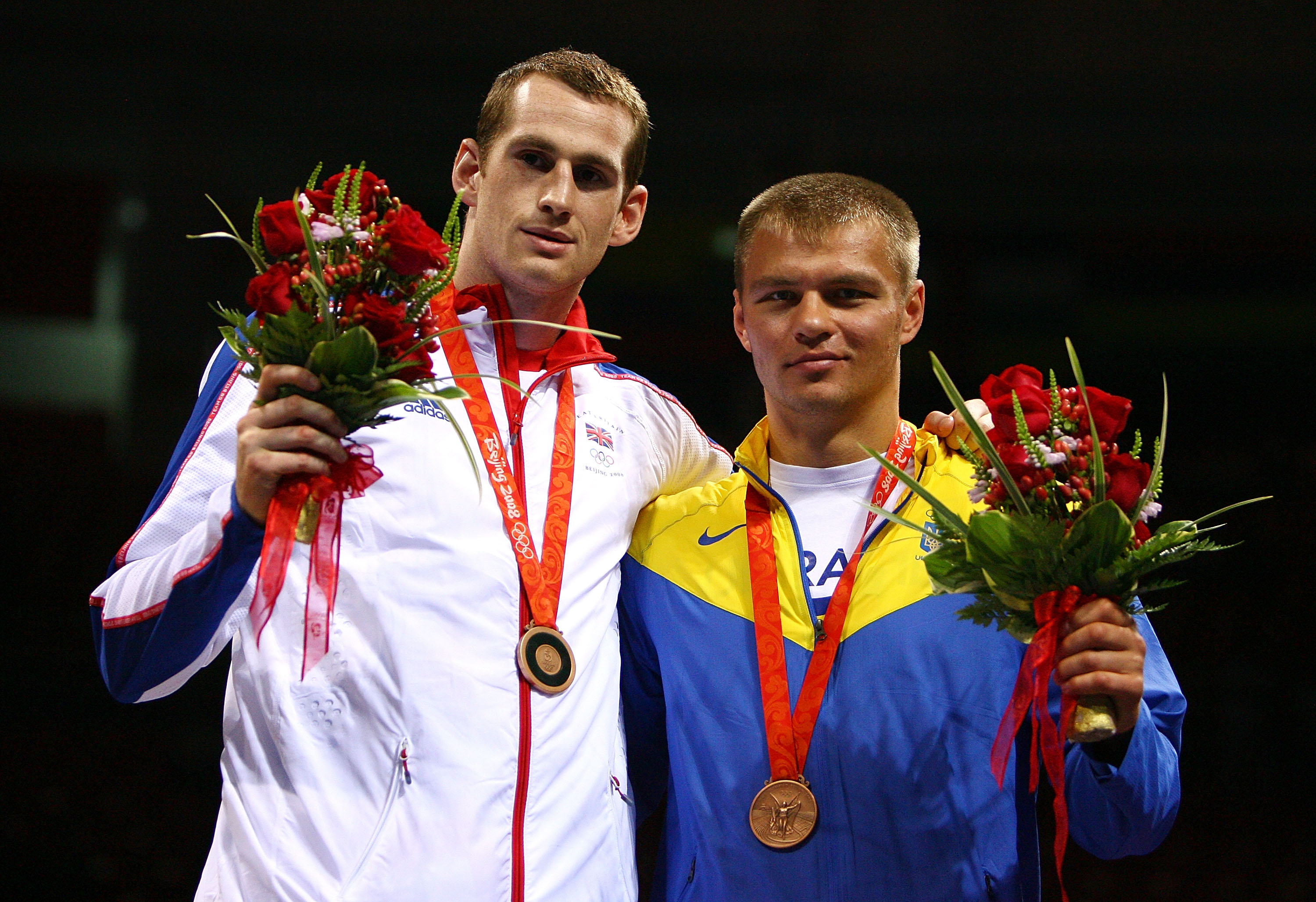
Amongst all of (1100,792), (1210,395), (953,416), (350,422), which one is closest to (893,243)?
(953,416)

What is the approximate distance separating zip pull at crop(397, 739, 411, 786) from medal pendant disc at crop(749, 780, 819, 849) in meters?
0.61

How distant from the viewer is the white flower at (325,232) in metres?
1.50

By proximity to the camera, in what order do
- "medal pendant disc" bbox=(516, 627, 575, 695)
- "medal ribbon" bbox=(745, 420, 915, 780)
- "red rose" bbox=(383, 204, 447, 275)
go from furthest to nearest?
1. "medal ribbon" bbox=(745, 420, 915, 780)
2. "medal pendant disc" bbox=(516, 627, 575, 695)
3. "red rose" bbox=(383, 204, 447, 275)

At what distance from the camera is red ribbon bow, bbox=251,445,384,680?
4.82 ft

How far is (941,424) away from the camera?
226 cm

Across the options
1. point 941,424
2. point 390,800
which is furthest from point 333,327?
point 941,424

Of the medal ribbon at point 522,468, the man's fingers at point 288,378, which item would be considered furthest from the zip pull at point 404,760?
the man's fingers at point 288,378

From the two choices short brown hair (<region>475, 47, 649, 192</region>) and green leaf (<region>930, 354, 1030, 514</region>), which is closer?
green leaf (<region>930, 354, 1030, 514</region>)

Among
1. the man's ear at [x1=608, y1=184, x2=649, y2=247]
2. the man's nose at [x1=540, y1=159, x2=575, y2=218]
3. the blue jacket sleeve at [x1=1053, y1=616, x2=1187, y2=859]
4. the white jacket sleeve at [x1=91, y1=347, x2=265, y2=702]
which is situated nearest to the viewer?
the white jacket sleeve at [x1=91, y1=347, x2=265, y2=702]

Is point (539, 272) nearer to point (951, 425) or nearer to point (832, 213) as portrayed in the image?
point (832, 213)

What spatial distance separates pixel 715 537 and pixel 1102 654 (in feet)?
2.91

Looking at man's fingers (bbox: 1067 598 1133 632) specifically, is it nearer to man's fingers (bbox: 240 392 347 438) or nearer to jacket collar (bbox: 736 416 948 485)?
jacket collar (bbox: 736 416 948 485)

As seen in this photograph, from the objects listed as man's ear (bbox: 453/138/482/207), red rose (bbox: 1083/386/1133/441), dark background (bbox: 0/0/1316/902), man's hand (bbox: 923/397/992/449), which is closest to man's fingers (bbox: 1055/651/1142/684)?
red rose (bbox: 1083/386/1133/441)

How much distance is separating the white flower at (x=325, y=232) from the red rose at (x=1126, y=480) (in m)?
1.11
